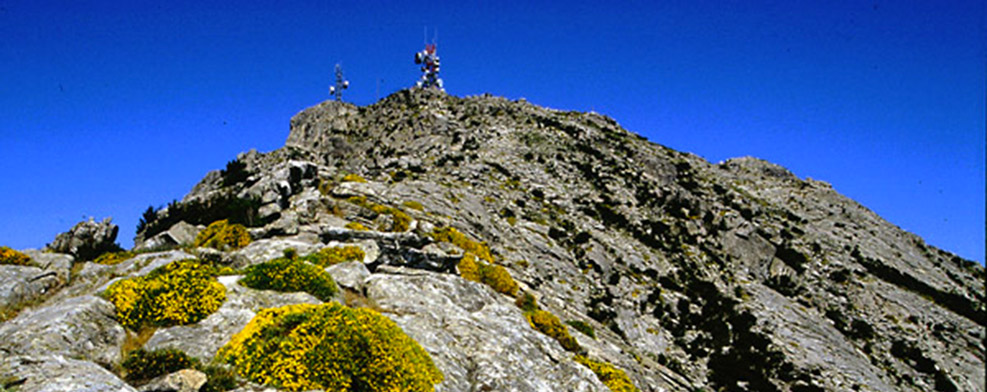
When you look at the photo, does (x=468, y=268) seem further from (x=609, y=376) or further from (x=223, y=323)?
(x=223, y=323)

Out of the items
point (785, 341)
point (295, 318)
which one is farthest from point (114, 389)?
point (785, 341)

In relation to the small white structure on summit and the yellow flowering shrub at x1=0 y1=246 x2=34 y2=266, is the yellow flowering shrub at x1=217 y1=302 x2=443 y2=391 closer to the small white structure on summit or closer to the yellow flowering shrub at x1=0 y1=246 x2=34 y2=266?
the yellow flowering shrub at x1=0 y1=246 x2=34 y2=266

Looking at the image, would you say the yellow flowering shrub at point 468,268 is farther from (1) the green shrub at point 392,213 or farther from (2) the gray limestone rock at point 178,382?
(2) the gray limestone rock at point 178,382

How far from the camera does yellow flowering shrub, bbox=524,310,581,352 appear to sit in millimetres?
19969

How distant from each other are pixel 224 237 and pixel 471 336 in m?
12.8

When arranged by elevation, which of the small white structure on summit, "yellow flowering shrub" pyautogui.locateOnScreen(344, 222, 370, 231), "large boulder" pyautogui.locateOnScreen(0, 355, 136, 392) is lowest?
"large boulder" pyautogui.locateOnScreen(0, 355, 136, 392)

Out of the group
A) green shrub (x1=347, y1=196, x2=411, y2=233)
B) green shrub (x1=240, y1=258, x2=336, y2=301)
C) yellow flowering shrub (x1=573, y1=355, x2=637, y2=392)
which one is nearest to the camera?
green shrub (x1=240, y1=258, x2=336, y2=301)

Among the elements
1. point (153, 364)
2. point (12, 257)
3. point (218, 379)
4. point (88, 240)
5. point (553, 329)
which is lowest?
point (88, 240)

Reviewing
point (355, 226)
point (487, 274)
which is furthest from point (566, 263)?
point (355, 226)

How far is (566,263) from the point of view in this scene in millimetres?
40625

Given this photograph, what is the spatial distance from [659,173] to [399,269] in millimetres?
56002

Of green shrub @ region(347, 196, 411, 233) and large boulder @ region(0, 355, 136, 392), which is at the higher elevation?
green shrub @ region(347, 196, 411, 233)

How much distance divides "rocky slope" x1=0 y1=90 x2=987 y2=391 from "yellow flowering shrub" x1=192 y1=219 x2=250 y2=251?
86cm

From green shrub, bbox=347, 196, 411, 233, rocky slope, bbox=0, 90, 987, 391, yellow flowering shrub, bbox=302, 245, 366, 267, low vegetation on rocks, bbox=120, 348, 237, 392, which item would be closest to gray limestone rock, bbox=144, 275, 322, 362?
rocky slope, bbox=0, 90, 987, 391
